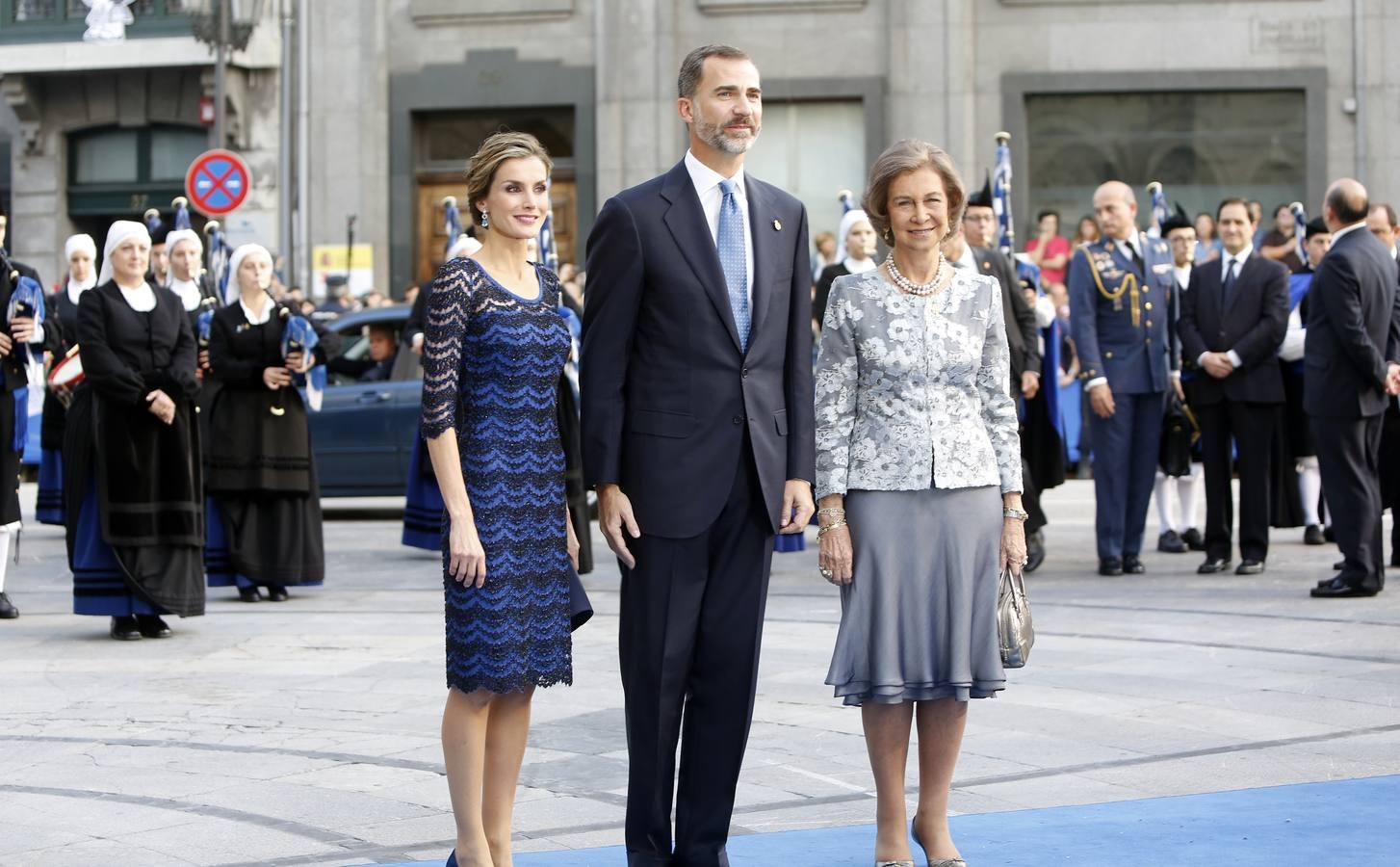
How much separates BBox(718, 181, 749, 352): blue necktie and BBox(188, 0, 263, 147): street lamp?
62.2 feet

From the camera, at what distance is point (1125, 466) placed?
12.8m

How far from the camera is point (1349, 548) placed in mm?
11391

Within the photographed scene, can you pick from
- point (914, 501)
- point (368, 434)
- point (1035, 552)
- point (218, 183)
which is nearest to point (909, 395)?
point (914, 501)

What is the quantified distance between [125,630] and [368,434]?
6.49 m

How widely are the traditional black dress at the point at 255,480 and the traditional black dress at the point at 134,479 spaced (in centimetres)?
141

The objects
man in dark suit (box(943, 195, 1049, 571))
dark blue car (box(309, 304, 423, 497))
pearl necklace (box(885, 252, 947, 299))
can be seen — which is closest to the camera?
pearl necklace (box(885, 252, 947, 299))

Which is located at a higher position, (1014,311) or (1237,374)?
(1014,311)

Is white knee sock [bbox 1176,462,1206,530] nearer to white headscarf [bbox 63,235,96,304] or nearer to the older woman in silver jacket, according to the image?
white headscarf [bbox 63,235,96,304]

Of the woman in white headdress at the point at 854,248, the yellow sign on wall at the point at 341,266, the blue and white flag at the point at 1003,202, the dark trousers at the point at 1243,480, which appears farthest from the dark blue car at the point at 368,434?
the yellow sign on wall at the point at 341,266

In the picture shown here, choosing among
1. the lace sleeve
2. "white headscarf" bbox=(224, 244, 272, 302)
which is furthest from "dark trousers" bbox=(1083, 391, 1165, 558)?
the lace sleeve

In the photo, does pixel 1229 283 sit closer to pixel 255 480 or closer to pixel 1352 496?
pixel 1352 496

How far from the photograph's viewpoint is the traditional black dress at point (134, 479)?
10430 mm

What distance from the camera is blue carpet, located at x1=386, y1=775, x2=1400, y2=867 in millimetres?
5766

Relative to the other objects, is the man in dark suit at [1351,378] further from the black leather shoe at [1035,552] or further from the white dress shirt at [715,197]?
the white dress shirt at [715,197]
